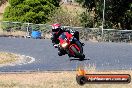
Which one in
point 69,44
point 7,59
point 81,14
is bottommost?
point 7,59

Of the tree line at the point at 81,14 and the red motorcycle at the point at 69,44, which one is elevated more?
the tree line at the point at 81,14

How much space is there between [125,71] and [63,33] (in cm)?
345

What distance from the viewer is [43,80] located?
1728 centimetres

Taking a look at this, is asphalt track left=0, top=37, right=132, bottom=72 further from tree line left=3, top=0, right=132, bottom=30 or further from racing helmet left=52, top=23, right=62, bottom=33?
tree line left=3, top=0, right=132, bottom=30

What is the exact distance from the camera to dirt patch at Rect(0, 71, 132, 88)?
15664mm

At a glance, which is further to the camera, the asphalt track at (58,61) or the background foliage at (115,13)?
the background foliage at (115,13)

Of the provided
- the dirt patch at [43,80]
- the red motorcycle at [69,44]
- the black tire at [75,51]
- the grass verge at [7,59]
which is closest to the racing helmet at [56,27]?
the red motorcycle at [69,44]

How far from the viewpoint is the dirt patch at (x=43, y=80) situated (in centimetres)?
1566

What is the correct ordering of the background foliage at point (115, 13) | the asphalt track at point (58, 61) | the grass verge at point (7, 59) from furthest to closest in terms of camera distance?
the background foliage at point (115, 13), the grass verge at point (7, 59), the asphalt track at point (58, 61)

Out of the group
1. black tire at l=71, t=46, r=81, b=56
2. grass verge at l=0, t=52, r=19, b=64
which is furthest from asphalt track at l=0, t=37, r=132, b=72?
grass verge at l=0, t=52, r=19, b=64

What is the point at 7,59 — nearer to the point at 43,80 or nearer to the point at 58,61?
the point at 58,61

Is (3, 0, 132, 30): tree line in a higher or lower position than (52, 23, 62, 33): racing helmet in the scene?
higher

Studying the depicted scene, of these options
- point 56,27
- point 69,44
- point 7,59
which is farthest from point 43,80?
point 7,59

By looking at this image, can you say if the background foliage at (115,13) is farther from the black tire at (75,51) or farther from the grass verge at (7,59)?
the black tire at (75,51)
